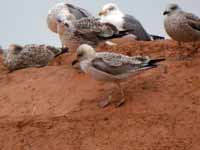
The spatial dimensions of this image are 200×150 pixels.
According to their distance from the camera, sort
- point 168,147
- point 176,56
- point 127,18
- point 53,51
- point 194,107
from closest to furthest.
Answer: point 168,147, point 194,107, point 176,56, point 53,51, point 127,18

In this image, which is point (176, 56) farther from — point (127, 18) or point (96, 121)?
point (127, 18)

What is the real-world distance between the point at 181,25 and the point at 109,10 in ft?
16.4

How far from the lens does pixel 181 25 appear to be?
14.0 meters

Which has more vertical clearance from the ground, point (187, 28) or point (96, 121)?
point (187, 28)

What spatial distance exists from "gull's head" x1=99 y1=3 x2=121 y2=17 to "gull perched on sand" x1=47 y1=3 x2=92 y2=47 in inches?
53.8

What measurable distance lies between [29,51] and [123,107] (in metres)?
3.62

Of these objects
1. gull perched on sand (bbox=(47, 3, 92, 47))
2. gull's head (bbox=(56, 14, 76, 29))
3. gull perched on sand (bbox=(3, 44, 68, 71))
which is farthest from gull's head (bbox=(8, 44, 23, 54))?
gull's head (bbox=(56, 14, 76, 29))

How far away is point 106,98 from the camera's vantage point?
12.4m

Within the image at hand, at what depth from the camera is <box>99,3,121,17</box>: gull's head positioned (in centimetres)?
1881

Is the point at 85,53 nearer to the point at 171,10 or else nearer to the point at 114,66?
the point at 114,66

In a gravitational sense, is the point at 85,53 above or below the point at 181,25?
below

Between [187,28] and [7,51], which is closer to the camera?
[187,28]

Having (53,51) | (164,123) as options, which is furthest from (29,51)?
(164,123)

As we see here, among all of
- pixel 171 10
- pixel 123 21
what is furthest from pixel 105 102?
pixel 123 21
